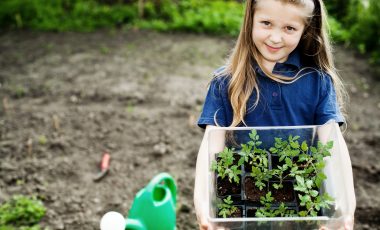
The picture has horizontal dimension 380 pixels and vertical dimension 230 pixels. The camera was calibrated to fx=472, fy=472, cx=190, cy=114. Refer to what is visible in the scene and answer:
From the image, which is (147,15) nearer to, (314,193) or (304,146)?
(304,146)

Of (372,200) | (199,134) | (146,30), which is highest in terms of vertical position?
(146,30)

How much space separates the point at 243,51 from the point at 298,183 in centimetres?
57

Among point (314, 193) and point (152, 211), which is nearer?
point (314, 193)

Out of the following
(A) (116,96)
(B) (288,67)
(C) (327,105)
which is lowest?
(A) (116,96)

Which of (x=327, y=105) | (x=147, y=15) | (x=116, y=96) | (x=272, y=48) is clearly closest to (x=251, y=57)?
(x=272, y=48)

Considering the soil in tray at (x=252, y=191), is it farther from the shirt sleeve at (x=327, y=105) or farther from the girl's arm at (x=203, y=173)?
the shirt sleeve at (x=327, y=105)

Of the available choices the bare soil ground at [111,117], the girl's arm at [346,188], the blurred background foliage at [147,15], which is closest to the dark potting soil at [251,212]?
the girl's arm at [346,188]

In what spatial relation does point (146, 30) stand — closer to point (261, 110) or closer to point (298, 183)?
point (261, 110)

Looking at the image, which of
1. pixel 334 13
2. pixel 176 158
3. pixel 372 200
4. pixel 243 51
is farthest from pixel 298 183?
pixel 334 13

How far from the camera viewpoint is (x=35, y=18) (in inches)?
202

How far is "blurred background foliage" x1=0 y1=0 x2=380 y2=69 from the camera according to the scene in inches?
193

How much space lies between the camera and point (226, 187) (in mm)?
1325

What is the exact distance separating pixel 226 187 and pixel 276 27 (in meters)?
→ 0.54

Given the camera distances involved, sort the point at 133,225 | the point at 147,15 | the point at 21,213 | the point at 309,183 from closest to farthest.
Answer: the point at 309,183
the point at 133,225
the point at 21,213
the point at 147,15
